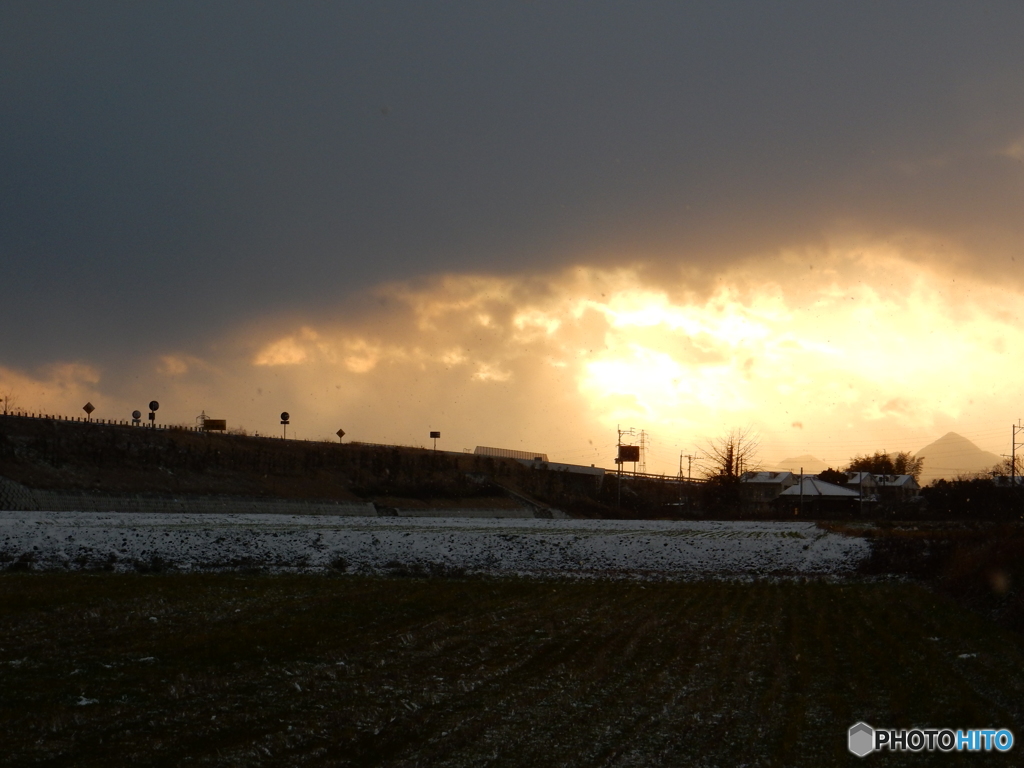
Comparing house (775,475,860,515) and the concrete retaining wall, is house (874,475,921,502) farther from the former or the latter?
the concrete retaining wall

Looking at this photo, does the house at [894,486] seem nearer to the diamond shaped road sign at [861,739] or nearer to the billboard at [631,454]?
the billboard at [631,454]

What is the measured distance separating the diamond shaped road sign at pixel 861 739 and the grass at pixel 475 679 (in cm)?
14

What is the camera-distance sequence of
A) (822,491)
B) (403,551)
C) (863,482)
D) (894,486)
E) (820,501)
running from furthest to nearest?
(894,486) → (863,482) → (822,491) → (820,501) → (403,551)

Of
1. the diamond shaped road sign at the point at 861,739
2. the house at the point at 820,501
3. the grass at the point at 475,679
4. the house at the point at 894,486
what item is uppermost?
the house at the point at 894,486

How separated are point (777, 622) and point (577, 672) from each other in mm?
7962

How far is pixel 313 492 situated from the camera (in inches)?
4537

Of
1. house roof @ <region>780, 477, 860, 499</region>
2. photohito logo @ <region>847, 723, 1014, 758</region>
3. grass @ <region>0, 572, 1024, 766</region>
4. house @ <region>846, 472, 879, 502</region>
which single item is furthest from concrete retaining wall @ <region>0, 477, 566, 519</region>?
house @ <region>846, 472, 879, 502</region>

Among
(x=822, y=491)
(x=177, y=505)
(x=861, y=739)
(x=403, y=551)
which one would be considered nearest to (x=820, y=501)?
(x=822, y=491)

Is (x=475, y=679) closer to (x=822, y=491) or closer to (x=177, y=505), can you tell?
(x=177, y=505)

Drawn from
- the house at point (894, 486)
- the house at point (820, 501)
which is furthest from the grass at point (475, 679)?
the house at point (894, 486)

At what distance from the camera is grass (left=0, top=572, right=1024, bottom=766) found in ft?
33.2

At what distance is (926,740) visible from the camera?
1068 cm

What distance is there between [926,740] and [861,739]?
781 millimetres

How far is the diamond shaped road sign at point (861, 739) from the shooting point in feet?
33.6
